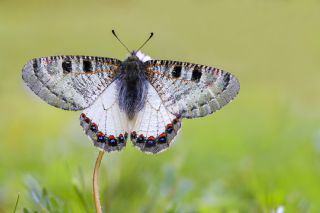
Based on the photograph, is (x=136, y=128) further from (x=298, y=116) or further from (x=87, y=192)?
(x=298, y=116)

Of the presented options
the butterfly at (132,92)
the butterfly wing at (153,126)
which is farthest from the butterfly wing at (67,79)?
the butterfly wing at (153,126)

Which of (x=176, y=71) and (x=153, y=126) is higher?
(x=176, y=71)

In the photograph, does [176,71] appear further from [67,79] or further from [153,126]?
[67,79]

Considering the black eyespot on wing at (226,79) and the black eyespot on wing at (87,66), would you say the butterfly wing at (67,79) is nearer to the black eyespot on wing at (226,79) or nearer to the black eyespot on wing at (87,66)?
the black eyespot on wing at (87,66)

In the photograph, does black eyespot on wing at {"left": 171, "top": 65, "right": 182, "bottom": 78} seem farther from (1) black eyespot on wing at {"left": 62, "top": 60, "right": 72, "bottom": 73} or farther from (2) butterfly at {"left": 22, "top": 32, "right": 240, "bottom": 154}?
(1) black eyespot on wing at {"left": 62, "top": 60, "right": 72, "bottom": 73}

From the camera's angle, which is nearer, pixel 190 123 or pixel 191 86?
pixel 191 86

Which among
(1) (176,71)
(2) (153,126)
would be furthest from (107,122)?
(1) (176,71)
